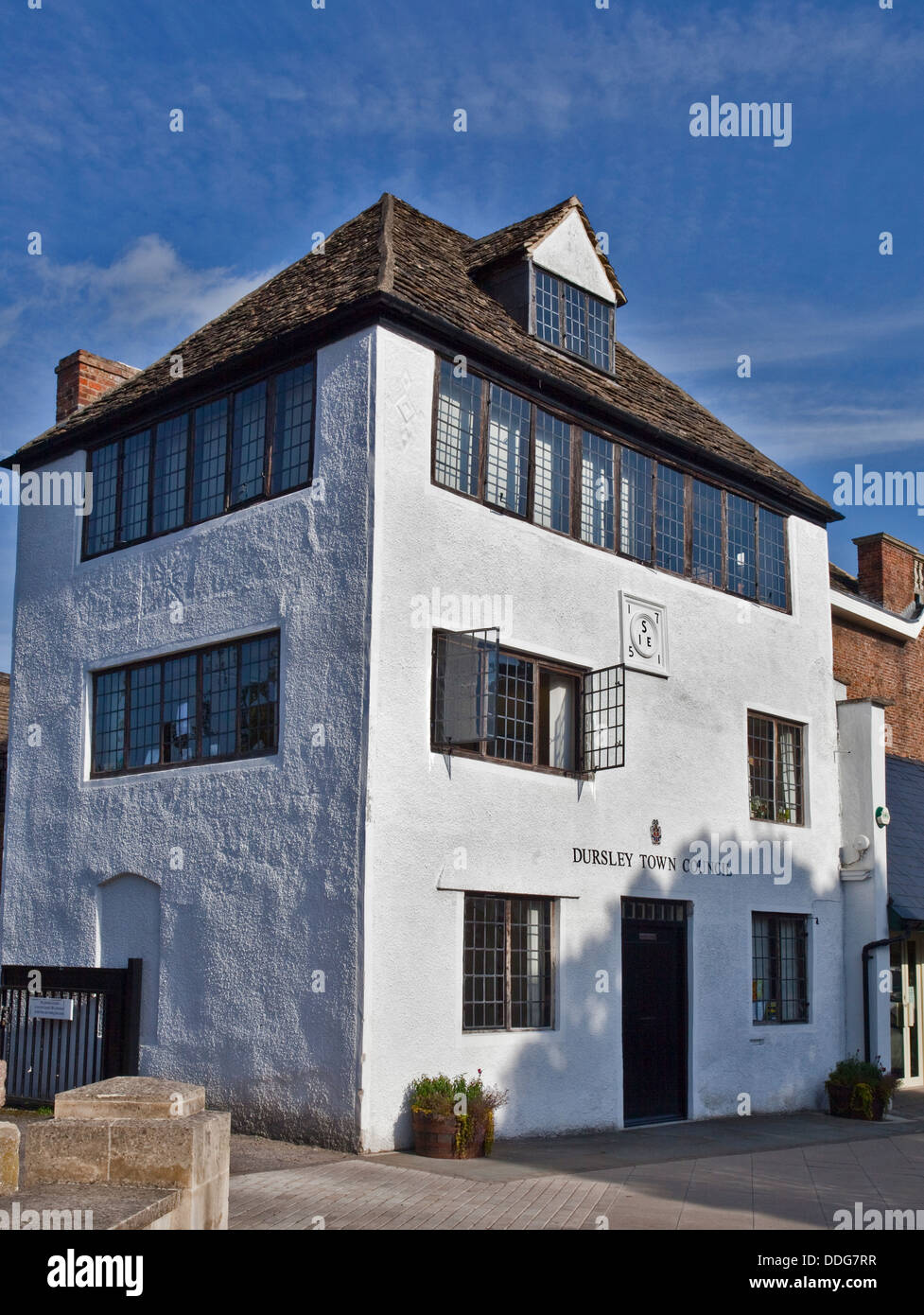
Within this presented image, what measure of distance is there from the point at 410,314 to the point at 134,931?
290 inches

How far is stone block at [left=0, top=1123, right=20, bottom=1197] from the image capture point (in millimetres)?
6184

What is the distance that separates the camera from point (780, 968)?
58.5ft

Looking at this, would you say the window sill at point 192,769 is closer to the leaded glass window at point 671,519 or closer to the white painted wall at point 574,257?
the leaded glass window at point 671,519

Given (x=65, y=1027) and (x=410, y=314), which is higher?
(x=410, y=314)

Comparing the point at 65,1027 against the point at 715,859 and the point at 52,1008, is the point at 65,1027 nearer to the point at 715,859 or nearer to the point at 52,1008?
the point at 52,1008

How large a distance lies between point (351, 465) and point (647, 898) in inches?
243

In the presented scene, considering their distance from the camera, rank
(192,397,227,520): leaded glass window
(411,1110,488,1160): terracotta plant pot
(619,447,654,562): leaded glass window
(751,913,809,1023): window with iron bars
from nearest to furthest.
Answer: (411,1110,488,1160): terracotta plant pot → (192,397,227,520): leaded glass window → (619,447,654,562): leaded glass window → (751,913,809,1023): window with iron bars

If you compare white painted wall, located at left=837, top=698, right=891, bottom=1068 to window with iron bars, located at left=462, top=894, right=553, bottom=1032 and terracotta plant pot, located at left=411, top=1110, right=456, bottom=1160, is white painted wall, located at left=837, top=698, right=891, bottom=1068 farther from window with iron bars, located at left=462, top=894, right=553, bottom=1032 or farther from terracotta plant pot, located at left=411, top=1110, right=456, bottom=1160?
terracotta plant pot, located at left=411, top=1110, right=456, bottom=1160

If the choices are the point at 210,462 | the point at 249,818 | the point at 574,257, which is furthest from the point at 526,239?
the point at 249,818

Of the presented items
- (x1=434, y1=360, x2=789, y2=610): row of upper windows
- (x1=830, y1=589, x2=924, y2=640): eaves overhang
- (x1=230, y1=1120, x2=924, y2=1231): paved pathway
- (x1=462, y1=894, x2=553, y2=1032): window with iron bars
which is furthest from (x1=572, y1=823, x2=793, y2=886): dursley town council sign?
(x1=830, y1=589, x2=924, y2=640): eaves overhang

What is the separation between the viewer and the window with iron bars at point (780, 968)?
57.2 feet

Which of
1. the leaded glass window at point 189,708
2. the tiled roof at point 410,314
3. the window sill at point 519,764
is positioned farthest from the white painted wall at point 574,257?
the window sill at point 519,764

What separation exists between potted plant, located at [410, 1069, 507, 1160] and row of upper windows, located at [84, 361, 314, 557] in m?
6.20

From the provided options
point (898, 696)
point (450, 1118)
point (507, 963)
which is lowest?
point (450, 1118)
